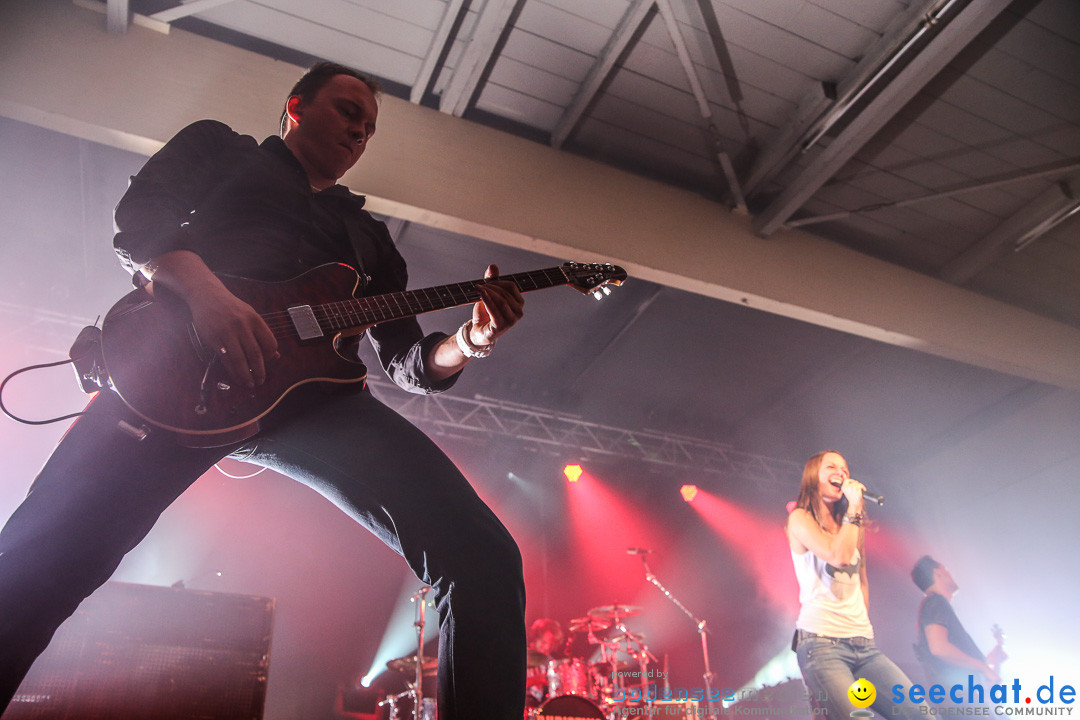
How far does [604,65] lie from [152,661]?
12.4ft

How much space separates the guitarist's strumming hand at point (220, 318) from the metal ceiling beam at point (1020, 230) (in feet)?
18.4

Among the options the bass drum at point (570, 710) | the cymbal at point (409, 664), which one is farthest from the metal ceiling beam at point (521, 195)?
the cymbal at point (409, 664)

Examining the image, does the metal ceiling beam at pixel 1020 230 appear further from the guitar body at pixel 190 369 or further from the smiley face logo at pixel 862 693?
the guitar body at pixel 190 369

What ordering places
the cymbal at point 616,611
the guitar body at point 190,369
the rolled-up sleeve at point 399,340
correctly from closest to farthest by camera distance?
the guitar body at point 190,369
the rolled-up sleeve at point 399,340
the cymbal at point 616,611

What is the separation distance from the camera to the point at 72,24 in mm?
3395

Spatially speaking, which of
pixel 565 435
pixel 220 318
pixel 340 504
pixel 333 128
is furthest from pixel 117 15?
pixel 565 435

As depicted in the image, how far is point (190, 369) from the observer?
4.23 feet

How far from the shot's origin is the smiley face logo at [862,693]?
2.96m

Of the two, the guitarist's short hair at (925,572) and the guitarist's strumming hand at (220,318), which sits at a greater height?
the guitarist's strumming hand at (220,318)

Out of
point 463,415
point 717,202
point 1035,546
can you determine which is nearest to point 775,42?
point 717,202

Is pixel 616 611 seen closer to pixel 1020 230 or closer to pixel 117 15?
pixel 1020 230

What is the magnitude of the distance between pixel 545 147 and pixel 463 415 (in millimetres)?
4344

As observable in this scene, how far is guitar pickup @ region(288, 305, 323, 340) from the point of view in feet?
4.74

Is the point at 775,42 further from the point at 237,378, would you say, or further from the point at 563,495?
the point at 563,495
